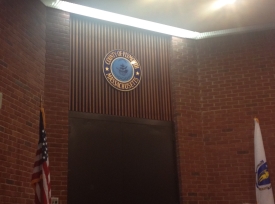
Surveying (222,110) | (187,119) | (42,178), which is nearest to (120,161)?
(187,119)

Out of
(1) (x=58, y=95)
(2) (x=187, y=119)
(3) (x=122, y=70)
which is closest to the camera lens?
(1) (x=58, y=95)

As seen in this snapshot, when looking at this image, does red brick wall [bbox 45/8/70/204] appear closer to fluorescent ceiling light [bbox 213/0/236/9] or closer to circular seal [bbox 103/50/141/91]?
circular seal [bbox 103/50/141/91]

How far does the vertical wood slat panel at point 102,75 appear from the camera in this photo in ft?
21.5

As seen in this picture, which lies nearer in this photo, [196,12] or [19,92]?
[19,92]

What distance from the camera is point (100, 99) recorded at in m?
6.62

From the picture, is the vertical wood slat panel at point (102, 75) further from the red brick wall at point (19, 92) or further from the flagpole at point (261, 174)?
the flagpole at point (261, 174)

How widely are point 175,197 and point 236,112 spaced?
1.81 m

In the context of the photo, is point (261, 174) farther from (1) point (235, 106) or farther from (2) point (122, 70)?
(2) point (122, 70)

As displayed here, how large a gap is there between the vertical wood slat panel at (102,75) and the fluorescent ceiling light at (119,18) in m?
0.11

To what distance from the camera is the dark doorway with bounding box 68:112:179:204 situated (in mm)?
6141

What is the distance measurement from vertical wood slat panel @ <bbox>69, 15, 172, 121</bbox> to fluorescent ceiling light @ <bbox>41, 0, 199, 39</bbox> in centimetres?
11

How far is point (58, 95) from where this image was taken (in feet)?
20.5

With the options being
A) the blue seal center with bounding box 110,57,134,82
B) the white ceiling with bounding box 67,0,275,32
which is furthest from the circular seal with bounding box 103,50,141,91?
the white ceiling with bounding box 67,0,275,32

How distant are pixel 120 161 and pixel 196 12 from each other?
2.65 meters
